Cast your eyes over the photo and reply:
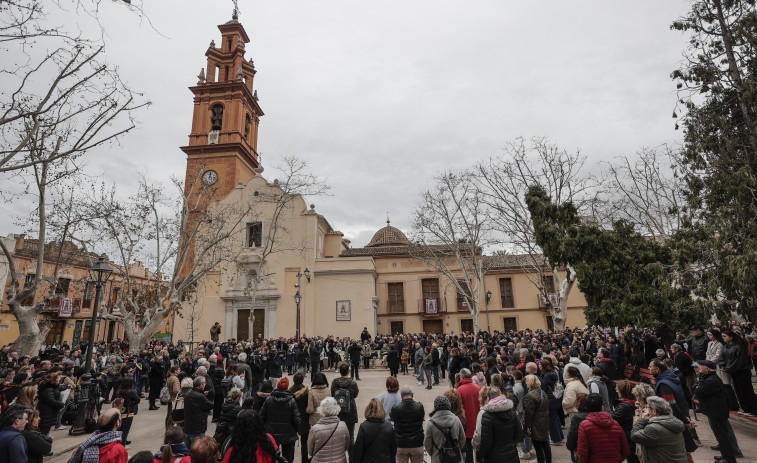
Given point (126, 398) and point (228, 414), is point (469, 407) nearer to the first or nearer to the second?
point (228, 414)

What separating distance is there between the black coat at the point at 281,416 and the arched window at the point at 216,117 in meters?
33.3

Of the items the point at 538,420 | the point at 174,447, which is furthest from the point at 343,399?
the point at 538,420

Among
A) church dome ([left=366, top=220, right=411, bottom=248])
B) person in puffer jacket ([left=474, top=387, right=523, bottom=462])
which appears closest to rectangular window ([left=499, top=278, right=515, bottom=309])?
church dome ([left=366, top=220, right=411, bottom=248])

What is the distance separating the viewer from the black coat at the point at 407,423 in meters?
4.97

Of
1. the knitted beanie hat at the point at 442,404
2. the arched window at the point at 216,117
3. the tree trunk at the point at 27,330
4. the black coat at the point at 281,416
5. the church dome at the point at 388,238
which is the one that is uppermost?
the arched window at the point at 216,117

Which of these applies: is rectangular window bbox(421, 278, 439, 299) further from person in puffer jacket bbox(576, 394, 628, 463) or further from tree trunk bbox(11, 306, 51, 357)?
person in puffer jacket bbox(576, 394, 628, 463)

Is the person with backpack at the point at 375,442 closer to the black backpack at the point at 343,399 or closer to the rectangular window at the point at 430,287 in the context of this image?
the black backpack at the point at 343,399

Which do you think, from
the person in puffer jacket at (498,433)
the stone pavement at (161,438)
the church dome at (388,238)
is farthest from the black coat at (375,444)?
the church dome at (388,238)

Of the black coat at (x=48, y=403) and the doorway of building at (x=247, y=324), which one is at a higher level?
the doorway of building at (x=247, y=324)

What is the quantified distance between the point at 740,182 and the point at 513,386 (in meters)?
7.01

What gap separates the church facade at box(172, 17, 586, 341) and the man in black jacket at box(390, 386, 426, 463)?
20.9m

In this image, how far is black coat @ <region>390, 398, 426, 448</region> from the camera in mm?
4973

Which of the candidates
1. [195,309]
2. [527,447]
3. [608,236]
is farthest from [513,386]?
[195,309]

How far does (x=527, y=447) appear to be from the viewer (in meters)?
6.90
